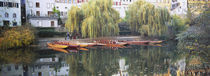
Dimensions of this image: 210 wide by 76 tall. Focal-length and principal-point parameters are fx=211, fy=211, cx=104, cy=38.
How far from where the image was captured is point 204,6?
1346cm

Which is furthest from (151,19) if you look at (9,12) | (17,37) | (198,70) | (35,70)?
(35,70)

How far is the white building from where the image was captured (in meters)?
29.1

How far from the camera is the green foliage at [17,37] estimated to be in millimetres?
22900

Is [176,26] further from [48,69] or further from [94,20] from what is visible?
[48,69]

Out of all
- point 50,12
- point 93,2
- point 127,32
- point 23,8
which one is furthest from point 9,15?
point 127,32

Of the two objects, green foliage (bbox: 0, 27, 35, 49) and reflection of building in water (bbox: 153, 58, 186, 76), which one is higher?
green foliage (bbox: 0, 27, 35, 49)

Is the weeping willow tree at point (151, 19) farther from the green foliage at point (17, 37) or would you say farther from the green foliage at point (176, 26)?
the green foliage at point (17, 37)

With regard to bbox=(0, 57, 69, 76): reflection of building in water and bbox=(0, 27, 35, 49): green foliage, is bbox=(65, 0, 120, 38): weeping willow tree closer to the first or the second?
bbox=(0, 27, 35, 49): green foliage

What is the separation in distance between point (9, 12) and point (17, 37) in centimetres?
790

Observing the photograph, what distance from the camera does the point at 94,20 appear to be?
89.6 ft

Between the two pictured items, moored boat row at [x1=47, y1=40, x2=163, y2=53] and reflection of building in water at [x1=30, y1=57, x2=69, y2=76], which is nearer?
reflection of building in water at [x1=30, y1=57, x2=69, y2=76]

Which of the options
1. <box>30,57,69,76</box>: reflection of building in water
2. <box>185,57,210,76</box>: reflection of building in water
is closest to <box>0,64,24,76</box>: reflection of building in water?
<box>30,57,69,76</box>: reflection of building in water

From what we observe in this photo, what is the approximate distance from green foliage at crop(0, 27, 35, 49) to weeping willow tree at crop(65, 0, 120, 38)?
559cm

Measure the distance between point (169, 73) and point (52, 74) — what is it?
23.0ft
